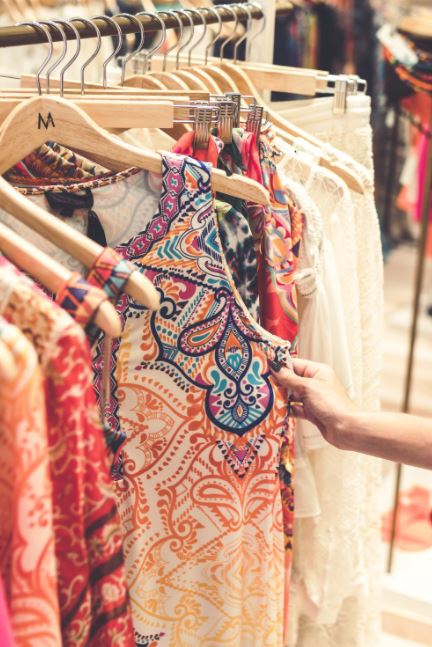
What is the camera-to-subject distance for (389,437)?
3.43 ft

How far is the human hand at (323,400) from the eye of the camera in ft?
3.37

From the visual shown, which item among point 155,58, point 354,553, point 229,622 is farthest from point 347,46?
point 229,622

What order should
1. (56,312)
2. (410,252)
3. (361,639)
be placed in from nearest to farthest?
(56,312), (361,639), (410,252)

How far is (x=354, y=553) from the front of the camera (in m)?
1.26

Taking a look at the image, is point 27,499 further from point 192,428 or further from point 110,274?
point 192,428

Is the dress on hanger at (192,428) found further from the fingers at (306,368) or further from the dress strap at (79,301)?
the dress strap at (79,301)

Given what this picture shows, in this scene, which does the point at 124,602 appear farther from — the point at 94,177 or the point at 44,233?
the point at 94,177

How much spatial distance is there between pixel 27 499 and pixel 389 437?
60 cm

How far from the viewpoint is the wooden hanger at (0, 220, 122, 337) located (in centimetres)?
64

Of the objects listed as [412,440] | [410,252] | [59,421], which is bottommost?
[410,252]

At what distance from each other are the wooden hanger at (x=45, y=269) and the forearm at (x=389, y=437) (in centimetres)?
48

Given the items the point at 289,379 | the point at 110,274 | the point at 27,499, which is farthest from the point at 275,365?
the point at 27,499

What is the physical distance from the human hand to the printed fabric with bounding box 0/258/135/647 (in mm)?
404

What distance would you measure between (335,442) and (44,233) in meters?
0.51
